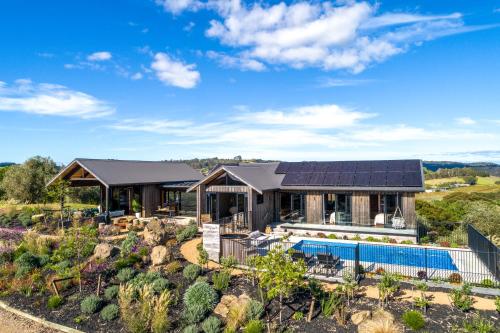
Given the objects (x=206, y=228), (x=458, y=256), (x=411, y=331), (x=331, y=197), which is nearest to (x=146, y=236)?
(x=206, y=228)

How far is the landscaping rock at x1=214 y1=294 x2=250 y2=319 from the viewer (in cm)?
1157

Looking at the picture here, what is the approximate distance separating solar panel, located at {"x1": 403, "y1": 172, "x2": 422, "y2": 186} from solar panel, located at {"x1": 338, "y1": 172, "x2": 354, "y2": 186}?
3410 millimetres

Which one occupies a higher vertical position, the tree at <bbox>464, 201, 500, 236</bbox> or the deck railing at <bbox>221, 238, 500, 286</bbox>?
the tree at <bbox>464, 201, 500, 236</bbox>

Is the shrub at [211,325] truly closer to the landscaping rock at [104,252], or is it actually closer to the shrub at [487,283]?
the landscaping rock at [104,252]

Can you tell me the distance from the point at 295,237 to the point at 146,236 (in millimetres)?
9431

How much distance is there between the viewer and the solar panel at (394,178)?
72.9 ft

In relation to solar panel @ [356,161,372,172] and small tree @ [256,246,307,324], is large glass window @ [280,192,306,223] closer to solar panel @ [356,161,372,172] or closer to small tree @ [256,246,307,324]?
solar panel @ [356,161,372,172]

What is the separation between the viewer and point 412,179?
22.1m

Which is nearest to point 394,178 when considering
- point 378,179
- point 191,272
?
point 378,179

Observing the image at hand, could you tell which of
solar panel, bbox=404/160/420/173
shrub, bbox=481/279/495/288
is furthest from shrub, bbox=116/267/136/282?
solar panel, bbox=404/160/420/173

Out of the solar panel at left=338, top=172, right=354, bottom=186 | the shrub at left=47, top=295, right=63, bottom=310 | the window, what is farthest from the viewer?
the window

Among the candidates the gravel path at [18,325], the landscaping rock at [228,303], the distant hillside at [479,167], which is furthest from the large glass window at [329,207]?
the distant hillside at [479,167]

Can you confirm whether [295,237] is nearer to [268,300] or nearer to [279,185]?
[279,185]

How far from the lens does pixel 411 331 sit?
10055mm
